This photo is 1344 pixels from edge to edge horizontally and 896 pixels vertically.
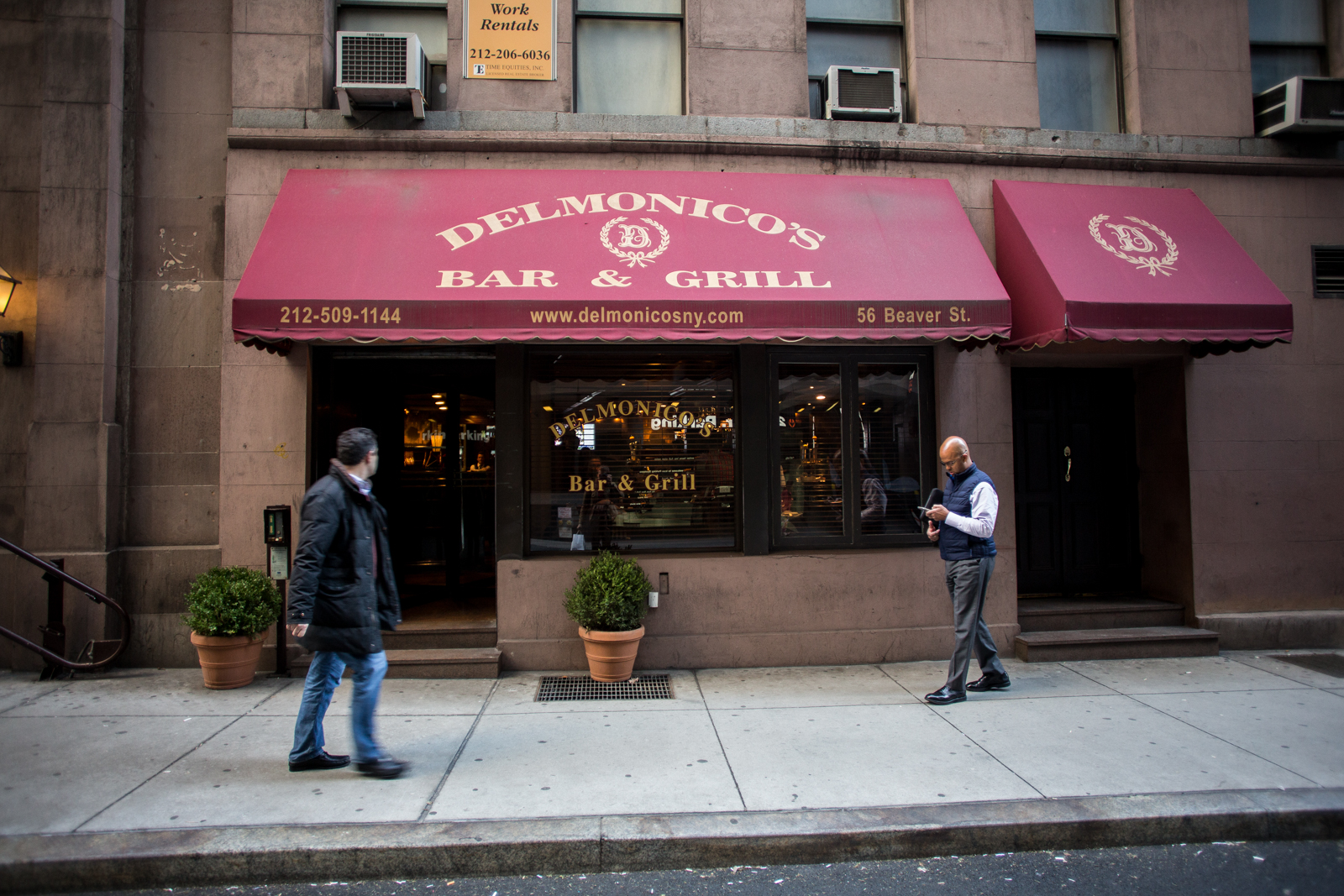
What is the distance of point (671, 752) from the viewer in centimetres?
493

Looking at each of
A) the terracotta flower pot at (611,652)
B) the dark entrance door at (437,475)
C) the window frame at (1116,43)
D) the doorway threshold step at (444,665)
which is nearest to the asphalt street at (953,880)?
the terracotta flower pot at (611,652)

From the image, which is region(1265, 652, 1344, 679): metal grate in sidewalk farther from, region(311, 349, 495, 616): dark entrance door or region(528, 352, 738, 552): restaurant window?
region(311, 349, 495, 616): dark entrance door

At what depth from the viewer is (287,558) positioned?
669 centimetres

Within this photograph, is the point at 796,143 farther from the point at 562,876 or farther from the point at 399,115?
the point at 562,876

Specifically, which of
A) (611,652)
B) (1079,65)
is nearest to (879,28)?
(1079,65)

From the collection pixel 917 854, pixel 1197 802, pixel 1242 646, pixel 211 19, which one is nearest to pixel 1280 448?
pixel 1242 646

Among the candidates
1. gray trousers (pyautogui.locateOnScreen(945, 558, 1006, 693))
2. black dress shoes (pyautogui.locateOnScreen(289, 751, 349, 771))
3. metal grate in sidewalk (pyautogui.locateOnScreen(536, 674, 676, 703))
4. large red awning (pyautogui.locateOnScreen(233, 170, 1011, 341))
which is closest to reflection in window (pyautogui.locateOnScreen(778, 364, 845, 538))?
large red awning (pyautogui.locateOnScreen(233, 170, 1011, 341))

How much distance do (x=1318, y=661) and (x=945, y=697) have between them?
13.3 ft

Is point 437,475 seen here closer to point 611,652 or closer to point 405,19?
point 611,652

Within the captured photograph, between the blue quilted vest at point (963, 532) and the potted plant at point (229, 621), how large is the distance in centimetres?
553

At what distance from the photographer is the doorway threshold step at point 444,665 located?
6.64 m

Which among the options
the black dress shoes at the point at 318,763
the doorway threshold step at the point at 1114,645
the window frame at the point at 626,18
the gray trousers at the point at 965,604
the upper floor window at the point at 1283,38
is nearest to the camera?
the black dress shoes at the point at 318,763

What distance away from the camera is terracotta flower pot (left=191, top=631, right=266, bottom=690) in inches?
245

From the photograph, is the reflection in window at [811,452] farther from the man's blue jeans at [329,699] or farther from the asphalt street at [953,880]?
the man's blue jeans at [329,699]
